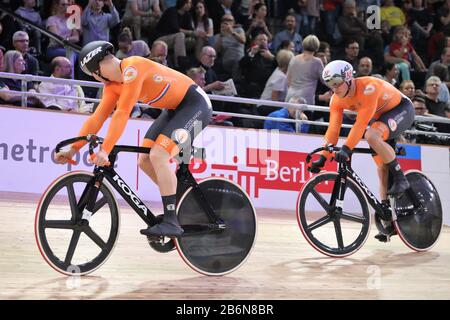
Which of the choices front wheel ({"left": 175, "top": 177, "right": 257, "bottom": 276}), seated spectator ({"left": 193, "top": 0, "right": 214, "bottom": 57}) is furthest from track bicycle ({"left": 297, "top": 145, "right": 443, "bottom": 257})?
seated spectator ({"left": 193, "top": 0, "right": 214, "bottom": 57})

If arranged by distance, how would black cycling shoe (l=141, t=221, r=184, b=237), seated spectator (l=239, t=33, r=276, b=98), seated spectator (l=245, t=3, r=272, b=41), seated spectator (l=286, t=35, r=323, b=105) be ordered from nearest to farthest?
black cycling shoe (l=141, t=221, r=184, b=237), seated spectator (l=286, t=35, r=323, b=105), seated spectator (l=239, t=33, r=276, b=98), seated spectator (l=245, t=3, r=272, b=41)

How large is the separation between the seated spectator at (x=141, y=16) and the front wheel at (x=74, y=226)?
612cm

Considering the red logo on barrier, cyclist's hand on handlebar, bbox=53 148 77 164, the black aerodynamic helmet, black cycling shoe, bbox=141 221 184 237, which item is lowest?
the red logo on barrier

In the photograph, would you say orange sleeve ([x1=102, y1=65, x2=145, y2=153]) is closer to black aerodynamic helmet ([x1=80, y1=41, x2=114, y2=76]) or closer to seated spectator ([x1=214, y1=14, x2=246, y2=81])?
black aerodynamic helmet ([x1=80, y1=41, x2=114, y2=76])

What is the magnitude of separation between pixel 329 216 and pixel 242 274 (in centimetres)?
126

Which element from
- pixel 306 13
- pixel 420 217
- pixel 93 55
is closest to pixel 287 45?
pixel 306 13

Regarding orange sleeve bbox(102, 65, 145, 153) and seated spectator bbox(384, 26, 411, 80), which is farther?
seated spectator bbox(384, 26, 411, 80)

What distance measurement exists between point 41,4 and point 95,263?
6.47 meters

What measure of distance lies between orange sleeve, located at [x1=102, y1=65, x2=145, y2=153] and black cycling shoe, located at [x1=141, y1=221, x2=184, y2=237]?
0.59 meters

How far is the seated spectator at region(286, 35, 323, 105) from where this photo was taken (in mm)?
10828

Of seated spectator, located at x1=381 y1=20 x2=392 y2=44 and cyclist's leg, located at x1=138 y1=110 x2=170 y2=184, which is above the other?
cyclist's leg, located at x1=138 y1=110 x2=170 y2=184

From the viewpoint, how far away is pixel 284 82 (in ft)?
36.5
